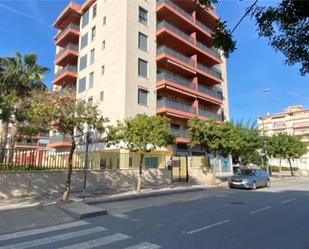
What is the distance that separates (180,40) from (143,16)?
508cm

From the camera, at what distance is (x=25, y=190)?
15.5m

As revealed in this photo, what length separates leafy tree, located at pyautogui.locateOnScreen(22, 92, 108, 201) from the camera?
43.0 ft

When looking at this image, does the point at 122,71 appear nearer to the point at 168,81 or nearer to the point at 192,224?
the point at 168,81

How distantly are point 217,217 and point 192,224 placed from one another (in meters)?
1.57

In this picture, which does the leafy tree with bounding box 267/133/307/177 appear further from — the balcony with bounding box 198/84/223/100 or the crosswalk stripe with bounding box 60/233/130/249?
the crosswalk stripe with bounding box 60/233/130/249

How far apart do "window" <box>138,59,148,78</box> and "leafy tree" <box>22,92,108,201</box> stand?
53.5 feet

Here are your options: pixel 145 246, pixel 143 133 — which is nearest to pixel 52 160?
pixel 143 133

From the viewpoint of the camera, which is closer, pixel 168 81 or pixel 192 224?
pixel 192 224

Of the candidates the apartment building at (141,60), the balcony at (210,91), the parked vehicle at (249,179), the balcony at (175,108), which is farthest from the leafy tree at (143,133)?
the balcony at (210,91)

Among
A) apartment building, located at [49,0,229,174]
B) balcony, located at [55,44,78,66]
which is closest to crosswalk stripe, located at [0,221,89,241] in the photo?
apartment building, located at [49,0,229,174]

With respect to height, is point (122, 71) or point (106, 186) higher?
point (122, 71)

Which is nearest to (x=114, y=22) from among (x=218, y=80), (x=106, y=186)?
(x=218, y=80)

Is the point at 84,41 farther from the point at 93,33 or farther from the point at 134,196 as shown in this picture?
the point at 134,196

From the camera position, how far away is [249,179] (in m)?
21.7
